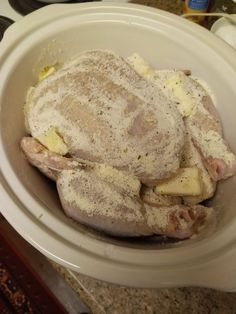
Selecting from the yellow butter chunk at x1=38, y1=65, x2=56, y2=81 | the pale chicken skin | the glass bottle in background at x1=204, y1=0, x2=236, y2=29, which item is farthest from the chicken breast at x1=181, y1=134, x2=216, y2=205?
the glass bottle in background at x1=204, y1=0, x2=236, y2=29

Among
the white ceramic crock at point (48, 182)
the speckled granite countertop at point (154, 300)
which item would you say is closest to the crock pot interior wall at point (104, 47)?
the white ceramic crock at point (48, 182)

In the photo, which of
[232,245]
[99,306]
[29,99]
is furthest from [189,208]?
[29,99]

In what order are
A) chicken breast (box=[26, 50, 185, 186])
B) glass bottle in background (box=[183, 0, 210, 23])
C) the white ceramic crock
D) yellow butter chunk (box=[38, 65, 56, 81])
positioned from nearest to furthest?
the white ceramic crock < chicken breast (box=[26, 50, 185, 186]) < yellow butter chunk (box=[38, 65, 56, 81]) < glass bottle in background (box=[183, 0, 210, 23])

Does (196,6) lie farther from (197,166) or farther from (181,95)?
(197,166)

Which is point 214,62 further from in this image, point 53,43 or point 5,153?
point 5,153

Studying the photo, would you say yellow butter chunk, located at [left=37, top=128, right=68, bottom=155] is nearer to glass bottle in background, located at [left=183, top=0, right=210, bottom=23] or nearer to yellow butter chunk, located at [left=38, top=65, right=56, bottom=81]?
yellow butter chunk, located at [left=38, top=65, right=56, bottom=81]

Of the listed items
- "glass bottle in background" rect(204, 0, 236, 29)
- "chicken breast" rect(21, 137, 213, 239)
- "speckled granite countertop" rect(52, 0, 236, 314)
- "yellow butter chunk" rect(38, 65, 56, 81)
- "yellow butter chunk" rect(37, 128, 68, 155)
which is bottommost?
"speckled granite countertop" rect(52, 0, 236, 314)

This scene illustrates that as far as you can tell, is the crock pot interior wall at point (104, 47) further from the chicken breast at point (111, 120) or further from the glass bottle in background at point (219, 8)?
the glass bottle in background at point (219, 8)

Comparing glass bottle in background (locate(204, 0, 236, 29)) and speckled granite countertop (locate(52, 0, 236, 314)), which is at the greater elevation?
glass bottle in background (locate(204, 0, 236, 29))
